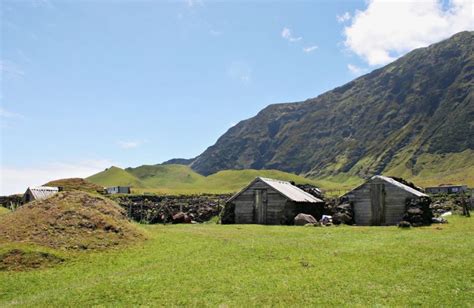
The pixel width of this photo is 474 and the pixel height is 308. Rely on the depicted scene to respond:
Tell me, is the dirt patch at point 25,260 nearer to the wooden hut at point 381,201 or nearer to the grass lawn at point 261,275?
the grass lawn at point 261,275

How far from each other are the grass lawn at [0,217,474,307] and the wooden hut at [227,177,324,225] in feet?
67.3

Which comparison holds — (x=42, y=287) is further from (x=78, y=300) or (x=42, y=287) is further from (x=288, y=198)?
(x=288, y=198)

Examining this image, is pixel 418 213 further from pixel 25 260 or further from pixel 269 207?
pixel 25 260

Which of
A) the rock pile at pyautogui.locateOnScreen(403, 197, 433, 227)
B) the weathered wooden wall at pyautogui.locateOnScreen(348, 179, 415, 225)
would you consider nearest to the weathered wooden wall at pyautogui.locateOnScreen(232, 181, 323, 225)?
the weathered wooden wall at pyautogui.locateOnScreen(348, 179, 415, 225)

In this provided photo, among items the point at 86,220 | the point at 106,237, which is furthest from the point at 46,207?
the point at 106,237

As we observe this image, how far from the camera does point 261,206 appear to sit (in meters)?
50.9

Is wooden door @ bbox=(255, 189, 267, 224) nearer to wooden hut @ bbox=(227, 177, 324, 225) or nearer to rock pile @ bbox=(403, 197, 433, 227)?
wooden hut @ bbox=(227, 177, 324, 225)

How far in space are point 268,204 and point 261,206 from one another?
0.98 meters

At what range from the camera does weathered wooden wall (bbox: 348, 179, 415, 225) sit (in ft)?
147

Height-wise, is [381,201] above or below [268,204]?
above

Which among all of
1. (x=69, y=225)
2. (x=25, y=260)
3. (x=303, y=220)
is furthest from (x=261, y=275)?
(x=303, y=220)

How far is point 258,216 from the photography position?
5072 centimetres

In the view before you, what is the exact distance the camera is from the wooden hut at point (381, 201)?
4475 cm

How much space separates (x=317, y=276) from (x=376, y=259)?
4.65 m
